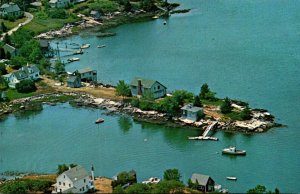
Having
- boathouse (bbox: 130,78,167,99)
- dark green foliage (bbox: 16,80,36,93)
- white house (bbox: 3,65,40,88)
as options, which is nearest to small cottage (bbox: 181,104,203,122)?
boathouse (bbox: 130,78,167,99)

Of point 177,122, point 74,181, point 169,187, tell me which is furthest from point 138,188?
point 177,122

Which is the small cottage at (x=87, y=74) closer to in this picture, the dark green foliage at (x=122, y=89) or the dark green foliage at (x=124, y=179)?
the dark green foliage at (x=122, y=89)

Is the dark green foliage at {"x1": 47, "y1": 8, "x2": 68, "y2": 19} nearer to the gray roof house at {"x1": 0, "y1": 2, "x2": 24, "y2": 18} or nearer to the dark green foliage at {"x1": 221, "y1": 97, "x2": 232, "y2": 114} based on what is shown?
the gray roof house at {"x1": 0, "y1": 2, "x2": 24, "y2": 18}

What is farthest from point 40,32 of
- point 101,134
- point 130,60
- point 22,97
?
point 101,134

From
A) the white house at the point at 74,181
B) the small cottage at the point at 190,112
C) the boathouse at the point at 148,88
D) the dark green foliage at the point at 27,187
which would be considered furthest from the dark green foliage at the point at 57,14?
the white house at the point at 74,181

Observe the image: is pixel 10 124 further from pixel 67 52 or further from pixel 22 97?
pixel 67 52
